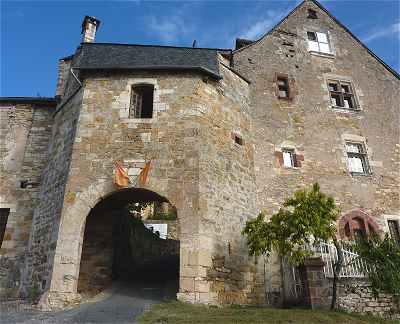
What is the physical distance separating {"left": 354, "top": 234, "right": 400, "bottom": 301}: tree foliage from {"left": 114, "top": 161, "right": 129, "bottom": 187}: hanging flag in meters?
5.57

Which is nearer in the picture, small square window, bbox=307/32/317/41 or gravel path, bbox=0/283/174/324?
gravel path, bbox=0/283/174/324

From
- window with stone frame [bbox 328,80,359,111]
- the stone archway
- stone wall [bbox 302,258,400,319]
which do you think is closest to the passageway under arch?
the stone archway

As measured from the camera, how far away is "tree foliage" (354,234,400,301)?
7582 mm

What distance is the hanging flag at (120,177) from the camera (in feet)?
26.3

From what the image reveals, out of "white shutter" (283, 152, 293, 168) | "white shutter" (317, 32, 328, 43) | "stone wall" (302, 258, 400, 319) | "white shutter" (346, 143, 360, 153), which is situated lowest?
"stone wall" (302, 258, 400, 319)

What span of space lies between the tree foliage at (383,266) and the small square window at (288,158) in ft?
10.7

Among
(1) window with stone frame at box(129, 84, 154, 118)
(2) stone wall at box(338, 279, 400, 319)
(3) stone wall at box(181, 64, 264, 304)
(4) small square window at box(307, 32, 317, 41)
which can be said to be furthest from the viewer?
(4) small square window at box(307, 32, 317, 41)

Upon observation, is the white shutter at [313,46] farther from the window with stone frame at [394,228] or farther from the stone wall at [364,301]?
the stone wall at [364,301]

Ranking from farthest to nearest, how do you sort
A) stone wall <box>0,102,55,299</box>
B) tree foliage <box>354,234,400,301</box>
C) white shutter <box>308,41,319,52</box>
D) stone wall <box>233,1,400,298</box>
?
white shutter <box>308,41,319,52</box> → stone wall <box>233,1,400,298</box> → stone wall <box>0,102,55,299</box> → tree foliage <box>354,234,400,301</box>

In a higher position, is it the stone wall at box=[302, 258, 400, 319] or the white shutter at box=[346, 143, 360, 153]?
the white shutter at box=[346, 143, 360, 153]

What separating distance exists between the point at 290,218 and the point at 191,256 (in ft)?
7.06

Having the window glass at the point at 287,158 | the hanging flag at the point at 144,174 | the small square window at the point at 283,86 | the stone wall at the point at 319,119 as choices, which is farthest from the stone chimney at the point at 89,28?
the window glass at the point at 287,158

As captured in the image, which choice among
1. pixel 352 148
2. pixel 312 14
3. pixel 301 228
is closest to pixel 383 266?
pixel 301 228

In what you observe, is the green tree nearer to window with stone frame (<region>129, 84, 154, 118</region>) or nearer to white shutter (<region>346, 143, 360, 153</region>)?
window with stone frame (<region>129, 84, 154, 118</region>)
